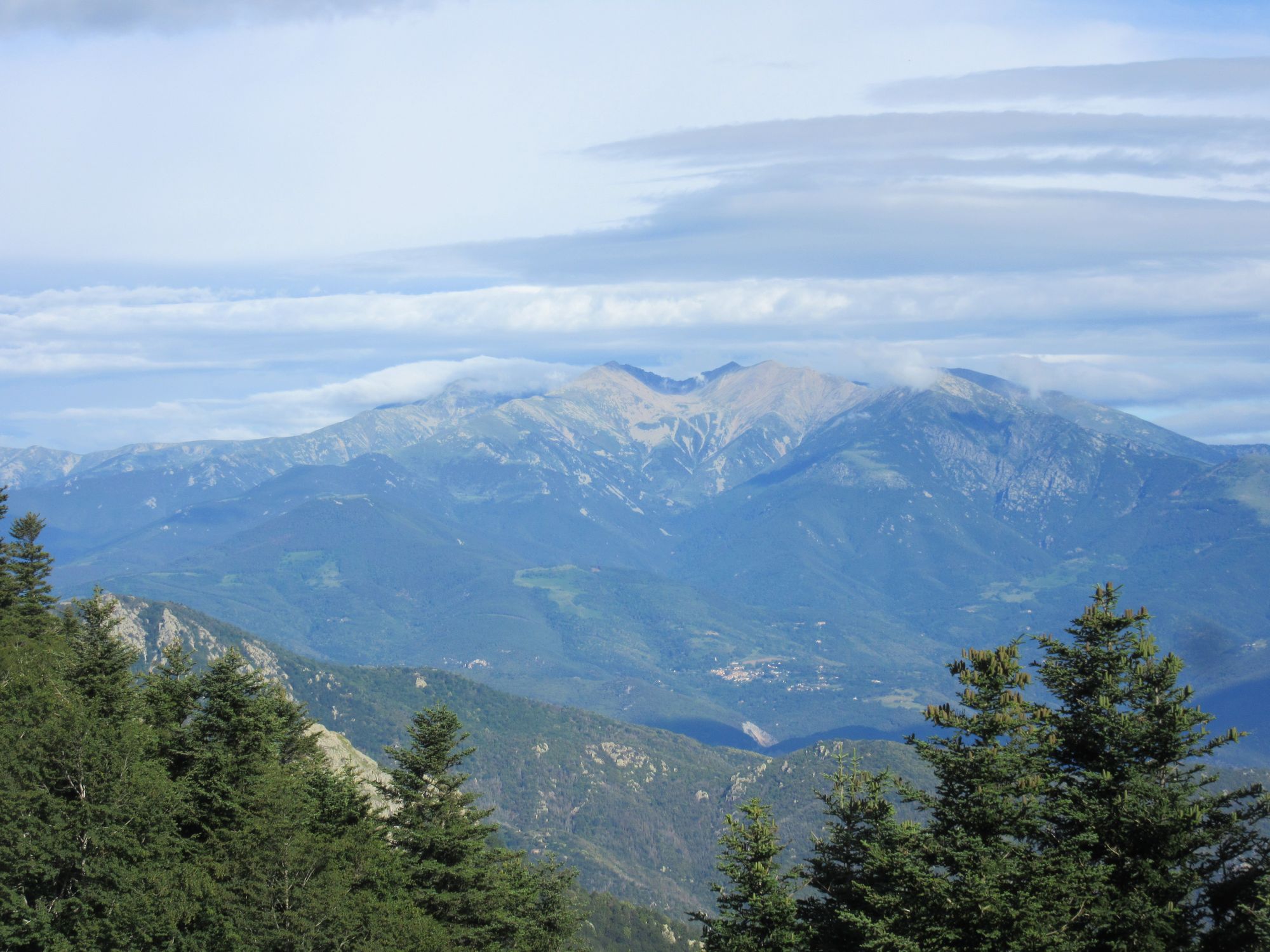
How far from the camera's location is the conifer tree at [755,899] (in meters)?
46.8

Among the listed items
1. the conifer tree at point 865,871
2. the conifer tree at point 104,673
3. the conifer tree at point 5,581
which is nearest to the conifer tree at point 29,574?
the conifer tree at point 5,581

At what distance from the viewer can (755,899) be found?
156 feet

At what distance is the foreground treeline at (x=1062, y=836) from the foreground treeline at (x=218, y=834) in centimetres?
1607

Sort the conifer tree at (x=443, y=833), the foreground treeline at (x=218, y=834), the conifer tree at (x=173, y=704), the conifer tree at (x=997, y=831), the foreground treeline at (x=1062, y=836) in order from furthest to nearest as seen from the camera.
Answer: the conifer tree at (x=173, y=704) → the conifer tree at (x=443, y=833) → the foreground treeline at (x=218, y=834) → the foreground treeline at (x=1062, y=836) → the conifer tree at (x=997, y=831)

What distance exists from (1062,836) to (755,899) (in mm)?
13148

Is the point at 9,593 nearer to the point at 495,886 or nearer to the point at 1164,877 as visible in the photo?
the point at 495,886

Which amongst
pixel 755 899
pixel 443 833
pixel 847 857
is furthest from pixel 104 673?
pixel 847 857

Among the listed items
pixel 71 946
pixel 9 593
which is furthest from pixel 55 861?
pixel 9 593

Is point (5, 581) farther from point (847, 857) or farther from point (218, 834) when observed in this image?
point (847, 857)

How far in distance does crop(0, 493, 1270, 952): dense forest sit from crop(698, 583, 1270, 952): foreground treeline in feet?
0.36

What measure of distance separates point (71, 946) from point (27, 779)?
7.77m

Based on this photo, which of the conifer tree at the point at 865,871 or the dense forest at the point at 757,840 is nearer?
the dense forest at the point at 757,840

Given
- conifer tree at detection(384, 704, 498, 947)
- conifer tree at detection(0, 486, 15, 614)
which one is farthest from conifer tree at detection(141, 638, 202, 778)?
conifer tree at detection(0, 486, 15, 614)

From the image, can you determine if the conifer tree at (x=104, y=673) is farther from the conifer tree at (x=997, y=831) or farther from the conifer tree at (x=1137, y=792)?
the conifer tree at (x=1137, y=792)
